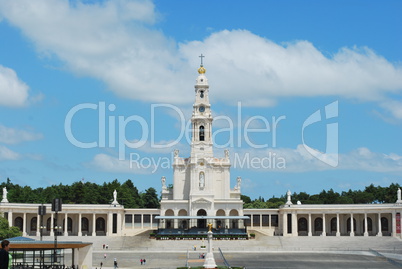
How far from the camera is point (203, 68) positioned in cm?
11788

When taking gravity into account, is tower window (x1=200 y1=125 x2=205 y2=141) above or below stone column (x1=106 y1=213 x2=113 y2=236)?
above

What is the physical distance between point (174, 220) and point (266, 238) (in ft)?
54.3

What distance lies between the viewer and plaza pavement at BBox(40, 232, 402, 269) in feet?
240

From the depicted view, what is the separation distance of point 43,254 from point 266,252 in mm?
39782

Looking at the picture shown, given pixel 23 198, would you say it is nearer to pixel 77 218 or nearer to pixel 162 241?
pixel 77 218

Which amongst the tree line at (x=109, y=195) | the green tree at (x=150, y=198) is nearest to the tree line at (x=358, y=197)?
the tree line at (x=109, y=195)

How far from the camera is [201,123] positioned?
377 ft

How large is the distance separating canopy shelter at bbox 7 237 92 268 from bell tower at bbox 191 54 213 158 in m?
53.2

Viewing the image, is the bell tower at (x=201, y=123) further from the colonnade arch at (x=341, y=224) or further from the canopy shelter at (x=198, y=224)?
the colonnade arch at (x=341, y=224)

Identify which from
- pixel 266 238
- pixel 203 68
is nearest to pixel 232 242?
pixel 266 238

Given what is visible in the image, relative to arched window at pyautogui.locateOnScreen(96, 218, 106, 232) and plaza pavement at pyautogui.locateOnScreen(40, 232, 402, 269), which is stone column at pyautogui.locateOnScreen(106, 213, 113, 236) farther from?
plaza pavement at pyautogui.locateOnScreen(40, 232, 402, 269)

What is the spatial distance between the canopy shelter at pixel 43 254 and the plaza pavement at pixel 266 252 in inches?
394

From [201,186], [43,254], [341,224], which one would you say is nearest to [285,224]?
[341,224]

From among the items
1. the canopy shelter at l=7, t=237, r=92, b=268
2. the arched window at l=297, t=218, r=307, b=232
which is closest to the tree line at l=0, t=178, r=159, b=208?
the arched window at l=297, t=218, r=307, b=232
